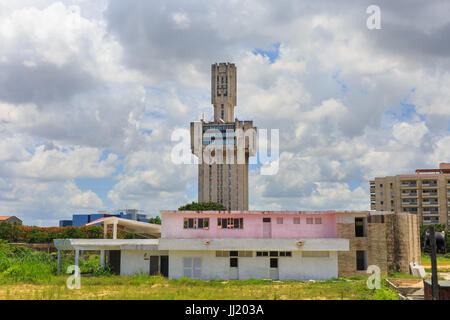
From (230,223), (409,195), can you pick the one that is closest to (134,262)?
(230,223)

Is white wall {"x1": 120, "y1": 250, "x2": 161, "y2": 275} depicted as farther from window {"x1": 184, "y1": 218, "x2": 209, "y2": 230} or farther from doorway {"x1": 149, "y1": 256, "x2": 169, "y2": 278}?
window {"x1": 184, "y1": 218, "x2": 209, "y2": 230}

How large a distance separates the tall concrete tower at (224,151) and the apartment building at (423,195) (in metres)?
35.2

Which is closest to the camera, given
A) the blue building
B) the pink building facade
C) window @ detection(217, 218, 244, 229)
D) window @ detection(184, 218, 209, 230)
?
the pink building facade

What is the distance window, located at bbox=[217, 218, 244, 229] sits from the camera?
115ft

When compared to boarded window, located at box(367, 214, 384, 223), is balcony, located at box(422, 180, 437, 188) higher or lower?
higher

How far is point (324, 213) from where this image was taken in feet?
116

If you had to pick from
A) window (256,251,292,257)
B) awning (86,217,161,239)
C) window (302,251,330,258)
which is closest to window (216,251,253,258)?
window (256,251,292,257)

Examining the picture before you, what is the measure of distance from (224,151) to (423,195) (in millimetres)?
46010

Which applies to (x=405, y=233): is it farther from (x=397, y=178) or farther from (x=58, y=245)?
(x=397, y=178)

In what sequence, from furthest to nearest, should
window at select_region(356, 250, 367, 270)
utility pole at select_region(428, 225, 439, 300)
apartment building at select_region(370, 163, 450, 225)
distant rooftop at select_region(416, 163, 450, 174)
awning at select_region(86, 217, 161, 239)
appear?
distant rooftop at select_region(416, 163, 450, 174), apartment building at select_region(370, 163, 450, 225), awning at select_region(86, 217, 161, 239), window at select_region(356, 250, 367, 270), utility pole at select_region(428, 225, 439, 300)

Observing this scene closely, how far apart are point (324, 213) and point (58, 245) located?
1883 cm

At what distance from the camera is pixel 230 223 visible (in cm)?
3512

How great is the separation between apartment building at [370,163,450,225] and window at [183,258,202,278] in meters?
70.6
